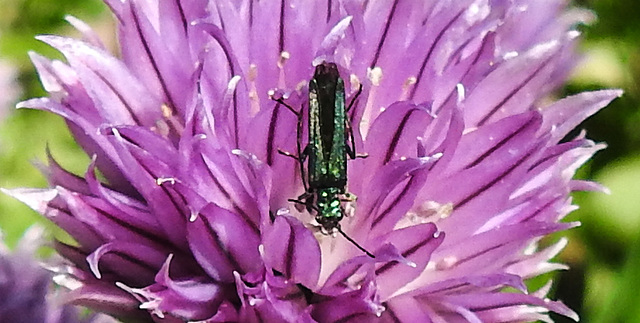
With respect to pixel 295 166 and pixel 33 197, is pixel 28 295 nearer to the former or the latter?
pixel 33 197

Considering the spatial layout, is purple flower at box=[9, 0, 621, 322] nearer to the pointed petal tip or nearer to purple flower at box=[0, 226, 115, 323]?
the pointed petal tip

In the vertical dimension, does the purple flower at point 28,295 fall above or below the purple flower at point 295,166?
below

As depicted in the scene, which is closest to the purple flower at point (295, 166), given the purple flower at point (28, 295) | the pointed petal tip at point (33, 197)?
the pointed petal tip at point (33, 197)

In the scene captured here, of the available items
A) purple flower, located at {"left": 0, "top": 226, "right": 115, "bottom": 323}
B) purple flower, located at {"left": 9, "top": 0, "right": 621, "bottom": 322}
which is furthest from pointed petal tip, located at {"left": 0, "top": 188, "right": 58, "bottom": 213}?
purple flower, located at {"left": 0, "top": 226, "right": 115, "bottom": 323}

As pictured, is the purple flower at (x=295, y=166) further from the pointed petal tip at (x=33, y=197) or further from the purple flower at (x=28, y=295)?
the purple flower at (x=28, y=295)

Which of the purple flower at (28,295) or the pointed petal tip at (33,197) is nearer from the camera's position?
the pointed petal tip at (33,197)

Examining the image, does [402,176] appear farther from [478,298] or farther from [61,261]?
[61,261]

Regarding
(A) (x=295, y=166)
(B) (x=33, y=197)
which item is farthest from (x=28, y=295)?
(A) (x=295, y=166)
